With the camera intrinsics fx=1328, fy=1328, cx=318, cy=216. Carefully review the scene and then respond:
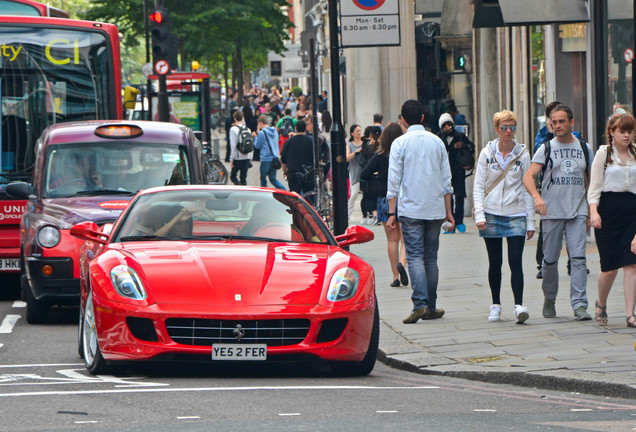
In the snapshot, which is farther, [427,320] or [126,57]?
[126,57]

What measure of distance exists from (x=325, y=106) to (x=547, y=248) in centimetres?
3264

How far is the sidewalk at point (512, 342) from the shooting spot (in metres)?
8.13

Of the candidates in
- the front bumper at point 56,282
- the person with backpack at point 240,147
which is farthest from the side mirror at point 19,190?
the person with backpack at point 240,147

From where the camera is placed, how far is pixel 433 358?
9.06 metres

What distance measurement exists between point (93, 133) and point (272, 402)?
6454 millimetres

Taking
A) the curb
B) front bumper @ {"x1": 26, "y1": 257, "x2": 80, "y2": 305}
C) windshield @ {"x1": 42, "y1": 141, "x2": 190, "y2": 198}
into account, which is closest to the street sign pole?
windshield @ {"x1": 42, "y1": 141, "x2": 190, "y2": 198}

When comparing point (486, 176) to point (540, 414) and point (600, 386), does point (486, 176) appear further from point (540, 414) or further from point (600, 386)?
point (540, 414)

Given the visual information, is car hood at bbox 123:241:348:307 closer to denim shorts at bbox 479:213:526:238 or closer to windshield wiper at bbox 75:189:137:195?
denim shorts at bbox 479:213:526:238

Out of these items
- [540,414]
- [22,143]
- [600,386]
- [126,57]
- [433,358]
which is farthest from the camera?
[126,57]

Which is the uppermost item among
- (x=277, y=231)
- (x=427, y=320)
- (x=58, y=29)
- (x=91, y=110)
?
(x=58, y=29)

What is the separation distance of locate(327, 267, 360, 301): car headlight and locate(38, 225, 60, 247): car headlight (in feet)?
13.8

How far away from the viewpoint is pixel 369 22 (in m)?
13.3

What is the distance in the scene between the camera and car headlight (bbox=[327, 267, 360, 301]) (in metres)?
8.14

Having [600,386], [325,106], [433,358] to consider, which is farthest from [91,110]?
[325,106]
